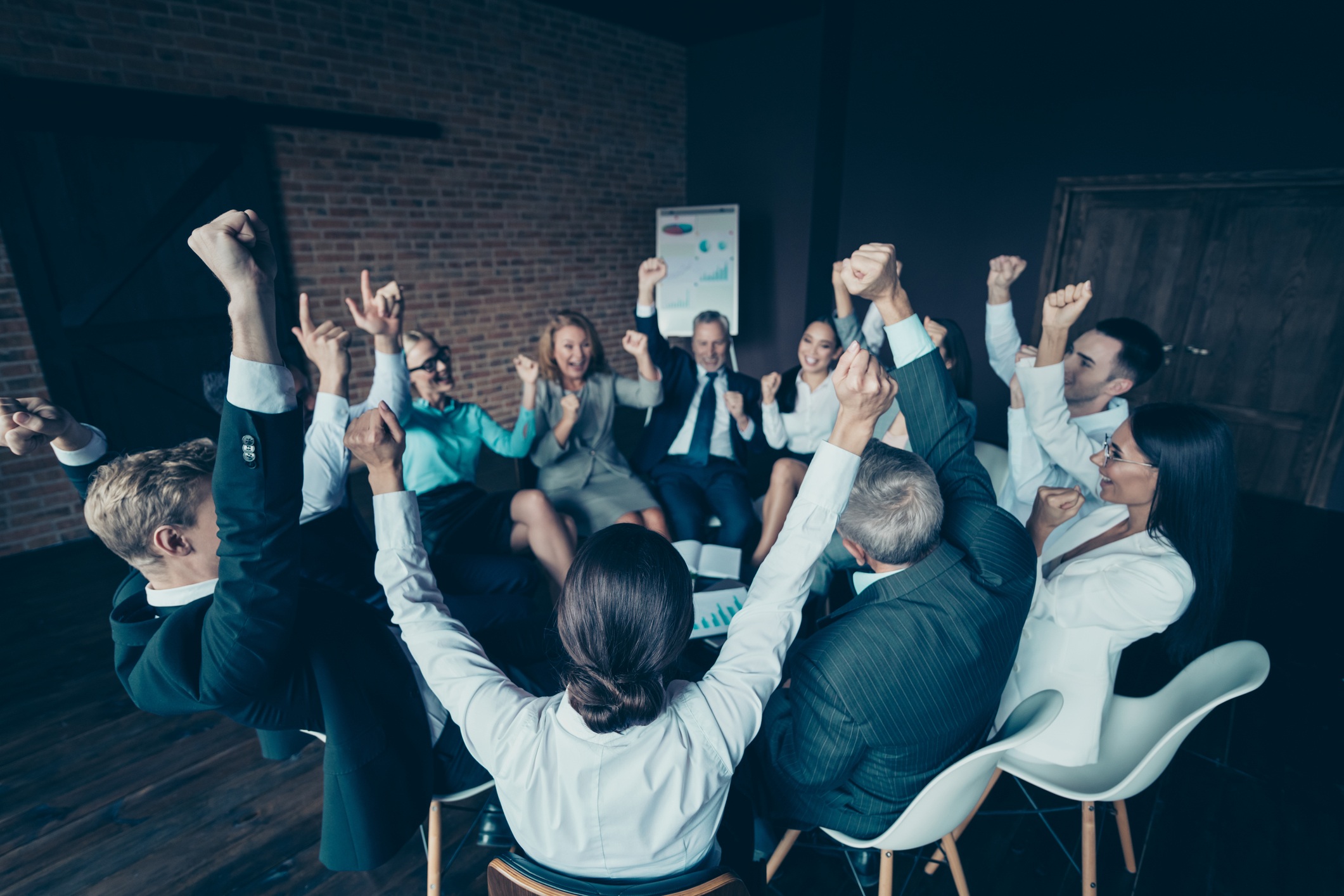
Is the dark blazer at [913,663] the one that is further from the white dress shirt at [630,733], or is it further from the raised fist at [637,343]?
the raised fist at [637,343]

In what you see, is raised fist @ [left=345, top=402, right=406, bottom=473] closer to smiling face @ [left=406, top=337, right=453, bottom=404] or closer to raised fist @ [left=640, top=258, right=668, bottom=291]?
smiling face @ [left=406, top=337, right=453, bottom=404]

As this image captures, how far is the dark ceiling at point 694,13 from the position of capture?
16.5ft

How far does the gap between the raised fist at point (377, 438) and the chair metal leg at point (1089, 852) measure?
165cm

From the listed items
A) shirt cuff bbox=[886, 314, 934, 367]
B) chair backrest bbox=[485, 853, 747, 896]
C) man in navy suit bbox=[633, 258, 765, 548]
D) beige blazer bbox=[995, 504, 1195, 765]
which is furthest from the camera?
man in navy suit bbox=[633, 258, 765, 548]

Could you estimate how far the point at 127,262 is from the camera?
→ 3.54 m

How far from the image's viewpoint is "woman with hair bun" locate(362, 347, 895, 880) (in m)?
0.95

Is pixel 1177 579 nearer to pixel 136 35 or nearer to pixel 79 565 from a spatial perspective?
pixel 79 565

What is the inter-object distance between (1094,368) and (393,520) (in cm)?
222

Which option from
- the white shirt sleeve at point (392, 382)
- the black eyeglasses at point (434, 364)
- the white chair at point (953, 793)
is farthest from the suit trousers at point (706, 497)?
the white chair at point (953, 793)

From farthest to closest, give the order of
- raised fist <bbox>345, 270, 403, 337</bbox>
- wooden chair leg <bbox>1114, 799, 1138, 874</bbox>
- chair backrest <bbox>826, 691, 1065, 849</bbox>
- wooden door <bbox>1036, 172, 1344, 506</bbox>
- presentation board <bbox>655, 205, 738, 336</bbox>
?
presentation board <bbox>655, 205, 738, 336</bbox> → wooden door <bbox>1036, 172, 1344, 506</bbox> → raised fist <bbox>345, 270, 403, 337</bbox> → wooden chair leg <bbox>1114, 799, 1138, 874</bbox> → chair backrest <bbox>826, 691, 1065, 849</bbox>

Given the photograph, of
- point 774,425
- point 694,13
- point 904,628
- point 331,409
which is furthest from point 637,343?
point 694,13

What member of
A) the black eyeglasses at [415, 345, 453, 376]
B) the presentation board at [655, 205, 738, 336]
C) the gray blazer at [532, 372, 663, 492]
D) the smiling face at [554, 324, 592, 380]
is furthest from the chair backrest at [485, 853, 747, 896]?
the presentation board at [655, 205, 738, 336]

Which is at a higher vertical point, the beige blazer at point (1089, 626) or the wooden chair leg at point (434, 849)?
the beige blazer at point (1089, 626)

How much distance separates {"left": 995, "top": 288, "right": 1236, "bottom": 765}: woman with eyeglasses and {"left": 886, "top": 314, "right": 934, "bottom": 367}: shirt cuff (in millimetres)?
575
